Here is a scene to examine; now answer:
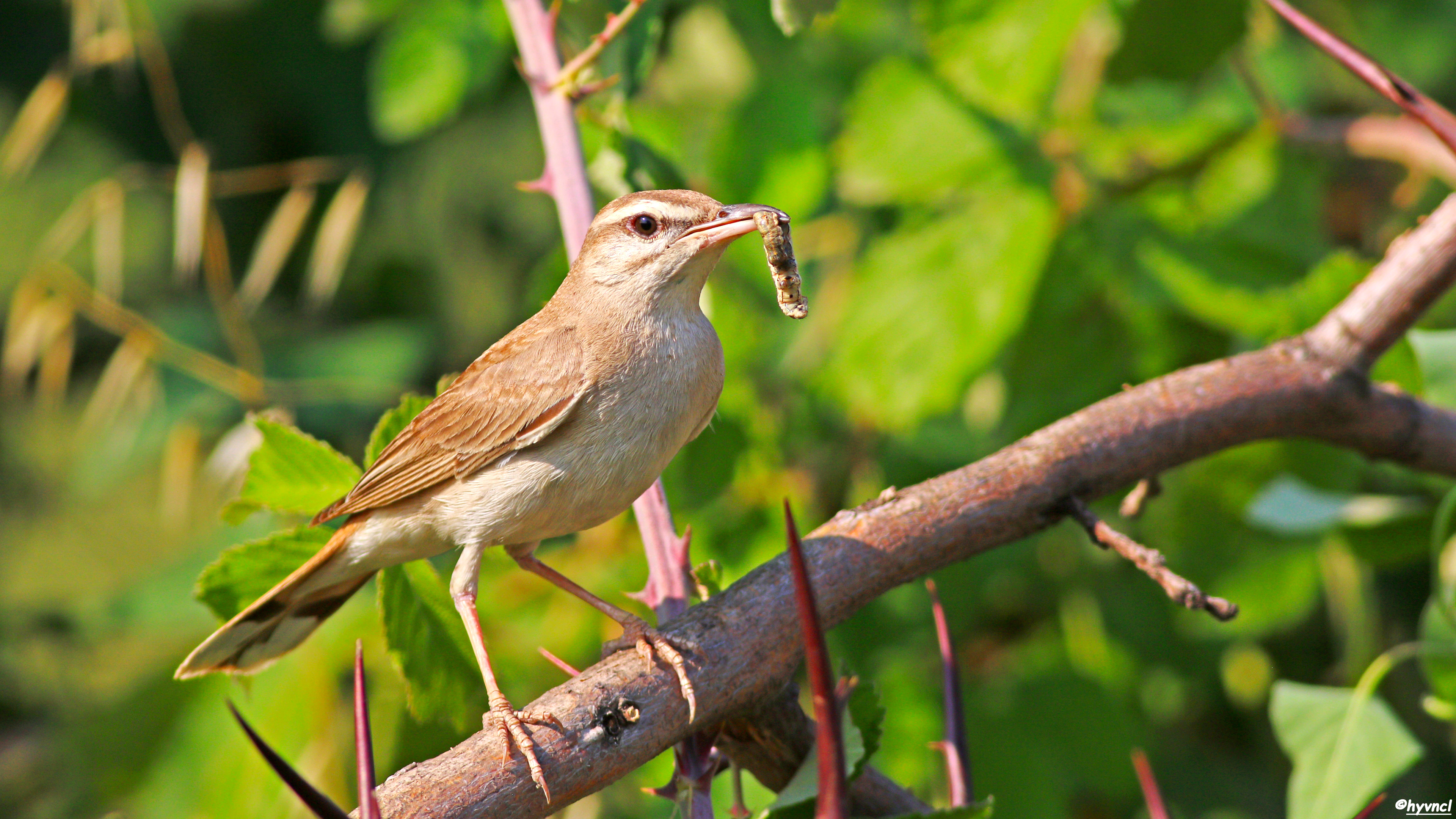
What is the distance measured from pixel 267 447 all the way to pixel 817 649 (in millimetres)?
1471

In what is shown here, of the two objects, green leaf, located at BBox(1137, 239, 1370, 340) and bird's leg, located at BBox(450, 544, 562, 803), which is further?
green leaf, located at BBox(1137, 239, 1370, 340)

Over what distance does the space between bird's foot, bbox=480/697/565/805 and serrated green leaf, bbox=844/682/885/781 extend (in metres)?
0.51

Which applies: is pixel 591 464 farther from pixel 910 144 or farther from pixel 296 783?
pixel 910 144

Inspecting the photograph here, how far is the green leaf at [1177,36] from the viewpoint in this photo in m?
3.28

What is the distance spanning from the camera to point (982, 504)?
2.15 m

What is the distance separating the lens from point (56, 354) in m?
3.82

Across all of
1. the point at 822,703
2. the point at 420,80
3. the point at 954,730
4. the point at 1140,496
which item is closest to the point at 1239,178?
the point at 1140,496

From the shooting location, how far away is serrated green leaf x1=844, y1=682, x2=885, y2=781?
6.21ft

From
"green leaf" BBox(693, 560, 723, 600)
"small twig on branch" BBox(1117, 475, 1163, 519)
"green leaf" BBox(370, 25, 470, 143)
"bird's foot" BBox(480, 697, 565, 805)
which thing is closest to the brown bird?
"green leaf" BBox(693, 560, 723, 600)

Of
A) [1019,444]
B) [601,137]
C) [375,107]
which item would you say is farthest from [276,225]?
[1019,444]

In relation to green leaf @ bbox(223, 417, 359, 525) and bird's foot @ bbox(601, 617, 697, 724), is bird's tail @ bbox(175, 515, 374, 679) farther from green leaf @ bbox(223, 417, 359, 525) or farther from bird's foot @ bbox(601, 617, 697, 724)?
bird's foot @ bbox(601, 617, 697, 724)

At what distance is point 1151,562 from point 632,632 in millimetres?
938

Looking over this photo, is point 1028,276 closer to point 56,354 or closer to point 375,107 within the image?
point 375,107

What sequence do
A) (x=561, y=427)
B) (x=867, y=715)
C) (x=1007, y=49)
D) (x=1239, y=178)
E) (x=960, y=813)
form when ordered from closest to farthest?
(x=960, y=813) < (x=867, y=715) < (x=561, y=427) < (x=1007, y=49) < (x=1239, y=178)
